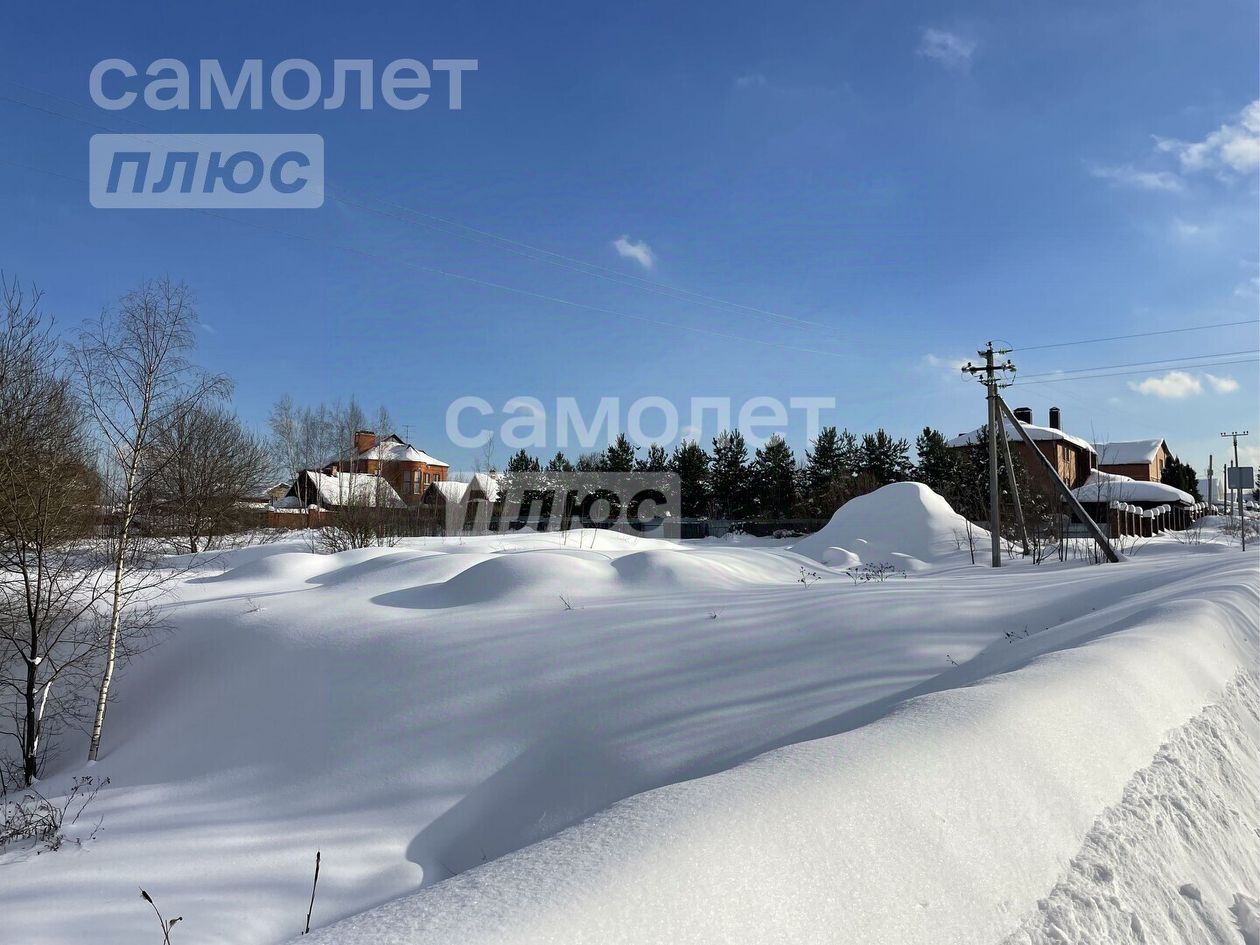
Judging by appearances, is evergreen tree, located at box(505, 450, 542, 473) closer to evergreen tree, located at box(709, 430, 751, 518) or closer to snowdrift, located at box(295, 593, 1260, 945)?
evergreen tree, located at box(709, 430, 751, 518)

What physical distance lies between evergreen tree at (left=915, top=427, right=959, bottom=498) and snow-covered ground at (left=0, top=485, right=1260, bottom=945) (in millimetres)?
33838

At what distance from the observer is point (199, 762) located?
6582mm

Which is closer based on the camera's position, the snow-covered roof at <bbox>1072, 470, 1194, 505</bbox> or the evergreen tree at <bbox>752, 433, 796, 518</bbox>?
A: the snow-covered roof at <bbox>1072, 470, 1194, 505</bbox>

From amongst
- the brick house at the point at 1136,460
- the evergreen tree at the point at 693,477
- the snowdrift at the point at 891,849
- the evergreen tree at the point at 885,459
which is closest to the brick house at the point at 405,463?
the evergreen tree at the point at 693,477

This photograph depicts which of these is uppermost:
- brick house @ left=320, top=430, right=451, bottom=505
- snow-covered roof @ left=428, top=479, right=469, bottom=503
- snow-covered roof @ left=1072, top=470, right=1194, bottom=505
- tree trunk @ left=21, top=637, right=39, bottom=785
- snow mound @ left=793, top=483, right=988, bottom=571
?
brick house @ left=320, top=430, right=451, bottom=505

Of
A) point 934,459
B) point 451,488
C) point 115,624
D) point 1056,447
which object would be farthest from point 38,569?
point 1056,447

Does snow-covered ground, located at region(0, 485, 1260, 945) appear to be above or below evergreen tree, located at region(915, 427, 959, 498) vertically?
below

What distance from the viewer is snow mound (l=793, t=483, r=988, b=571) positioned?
67.7 feet

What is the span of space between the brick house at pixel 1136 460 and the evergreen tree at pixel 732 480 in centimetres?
2919

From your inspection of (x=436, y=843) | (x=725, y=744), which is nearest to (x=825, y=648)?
(x=725, y=744)

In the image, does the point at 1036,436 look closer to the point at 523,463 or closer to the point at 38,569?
the point at 523,463

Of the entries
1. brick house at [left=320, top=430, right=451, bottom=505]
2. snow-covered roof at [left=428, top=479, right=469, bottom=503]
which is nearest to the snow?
brick house at [left=320, top=430, right=451, bottom=505]

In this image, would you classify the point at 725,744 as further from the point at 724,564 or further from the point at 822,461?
the point at 822,461

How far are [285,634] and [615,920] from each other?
7.54 meters
